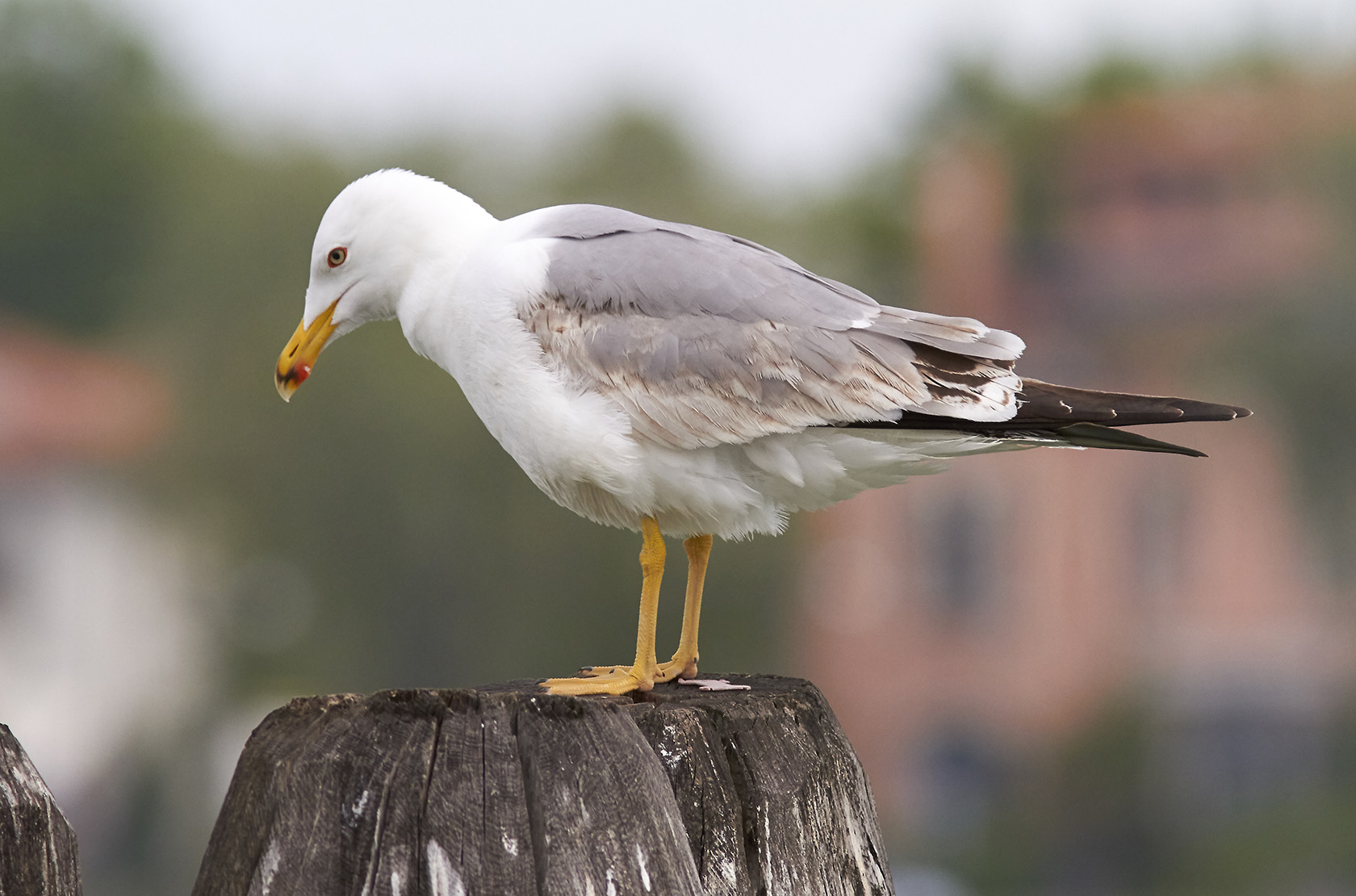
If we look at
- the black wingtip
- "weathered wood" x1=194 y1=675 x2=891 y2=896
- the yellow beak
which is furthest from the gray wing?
"weathered wood" x1=194 y1=675 x2=891 y2=896

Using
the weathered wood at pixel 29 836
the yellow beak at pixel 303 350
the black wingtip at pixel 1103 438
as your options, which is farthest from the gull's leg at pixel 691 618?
the weathered wood at pixel 29 836

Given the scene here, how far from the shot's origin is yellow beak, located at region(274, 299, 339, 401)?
5.41 meters

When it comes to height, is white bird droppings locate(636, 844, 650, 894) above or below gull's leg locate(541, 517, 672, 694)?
below

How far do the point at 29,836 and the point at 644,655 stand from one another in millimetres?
2123

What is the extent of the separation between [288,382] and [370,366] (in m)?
48.5

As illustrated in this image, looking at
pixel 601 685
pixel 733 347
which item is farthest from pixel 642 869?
pixel 733 347

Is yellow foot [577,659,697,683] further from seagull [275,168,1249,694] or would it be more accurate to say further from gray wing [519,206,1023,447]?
gray wing [519,206,1023,447]

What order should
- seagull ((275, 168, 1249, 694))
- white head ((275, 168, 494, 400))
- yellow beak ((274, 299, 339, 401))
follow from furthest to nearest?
yellow beak ((274, 299, 339, 401)) → white head ((275, 168, 494, 400)) → seagull ((275, 168, 1249, 694))

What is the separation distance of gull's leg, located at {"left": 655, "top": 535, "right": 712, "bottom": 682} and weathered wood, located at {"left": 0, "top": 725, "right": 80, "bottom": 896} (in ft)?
7.40

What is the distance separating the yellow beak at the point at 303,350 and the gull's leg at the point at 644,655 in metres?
1.27

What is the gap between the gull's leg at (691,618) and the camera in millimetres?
5094

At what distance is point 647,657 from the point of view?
478 centimetres

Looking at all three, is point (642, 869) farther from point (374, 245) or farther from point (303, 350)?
point (303, 350)

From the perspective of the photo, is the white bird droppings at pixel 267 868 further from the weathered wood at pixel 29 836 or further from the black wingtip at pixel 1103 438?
the black wingtip at pixel 1103 438
